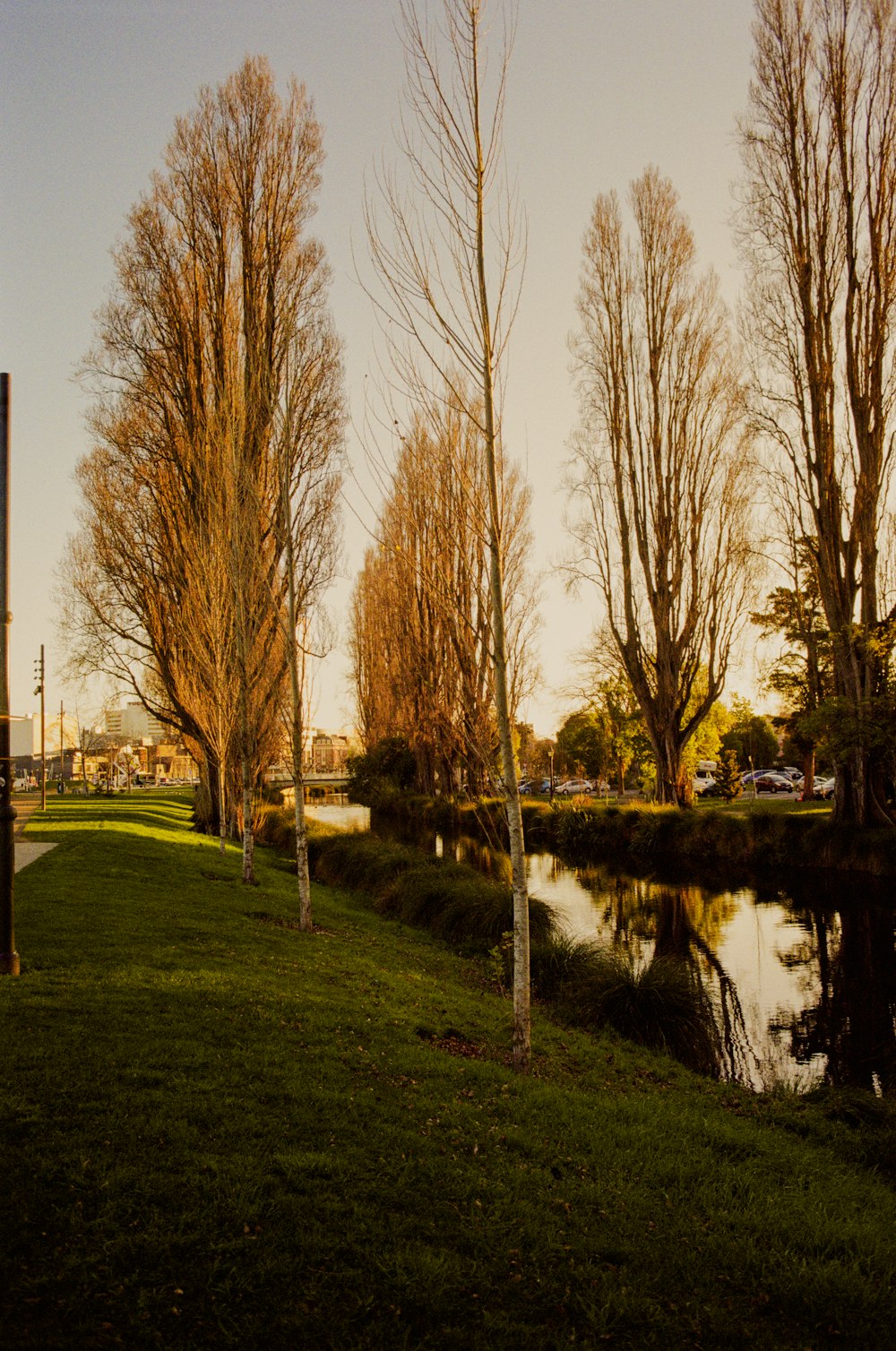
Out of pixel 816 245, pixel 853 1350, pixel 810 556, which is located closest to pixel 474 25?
pixel 853 1350

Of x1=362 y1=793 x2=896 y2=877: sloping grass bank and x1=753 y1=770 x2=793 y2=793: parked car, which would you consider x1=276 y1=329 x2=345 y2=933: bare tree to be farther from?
x1=753 y1=770 x2=793 y2=793: parked car

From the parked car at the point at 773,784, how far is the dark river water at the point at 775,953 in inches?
1173

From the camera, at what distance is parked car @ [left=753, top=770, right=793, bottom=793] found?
4781 centimetres

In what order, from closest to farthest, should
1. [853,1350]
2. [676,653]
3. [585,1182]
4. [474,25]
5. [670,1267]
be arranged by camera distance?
[853,1350], [670,1267], [585,1182], [474,25], [676,653]

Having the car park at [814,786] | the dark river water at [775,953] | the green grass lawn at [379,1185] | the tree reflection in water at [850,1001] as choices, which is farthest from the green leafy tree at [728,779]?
the green grass lawn at [379,1185]

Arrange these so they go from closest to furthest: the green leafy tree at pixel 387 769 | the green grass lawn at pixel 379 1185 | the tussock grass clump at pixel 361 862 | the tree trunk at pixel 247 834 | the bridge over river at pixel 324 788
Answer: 1. the green grass lawn at pixel 379 1185
2. the tree trunk at pixel 247 834
3. the tussock grass clump at pixel 361 862
4. the green leafy tree at pixel 387 769
5. the bridge over river at pixel 324 788

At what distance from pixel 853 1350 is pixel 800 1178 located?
1663 mm

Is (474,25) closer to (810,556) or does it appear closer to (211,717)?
(211,717)

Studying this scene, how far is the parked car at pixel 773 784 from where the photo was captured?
4781cm

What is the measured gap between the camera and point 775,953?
1247 cm

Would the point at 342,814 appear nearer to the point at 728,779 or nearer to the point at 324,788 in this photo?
the point at 728,779

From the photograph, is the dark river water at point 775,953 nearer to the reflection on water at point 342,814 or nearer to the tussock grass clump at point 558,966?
the tussock grass clump at point 558,966

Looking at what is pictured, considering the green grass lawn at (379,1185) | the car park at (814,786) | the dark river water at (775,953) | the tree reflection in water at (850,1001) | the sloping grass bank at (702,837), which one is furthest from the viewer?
the car park at (814,786)

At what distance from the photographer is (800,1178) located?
4922mm
